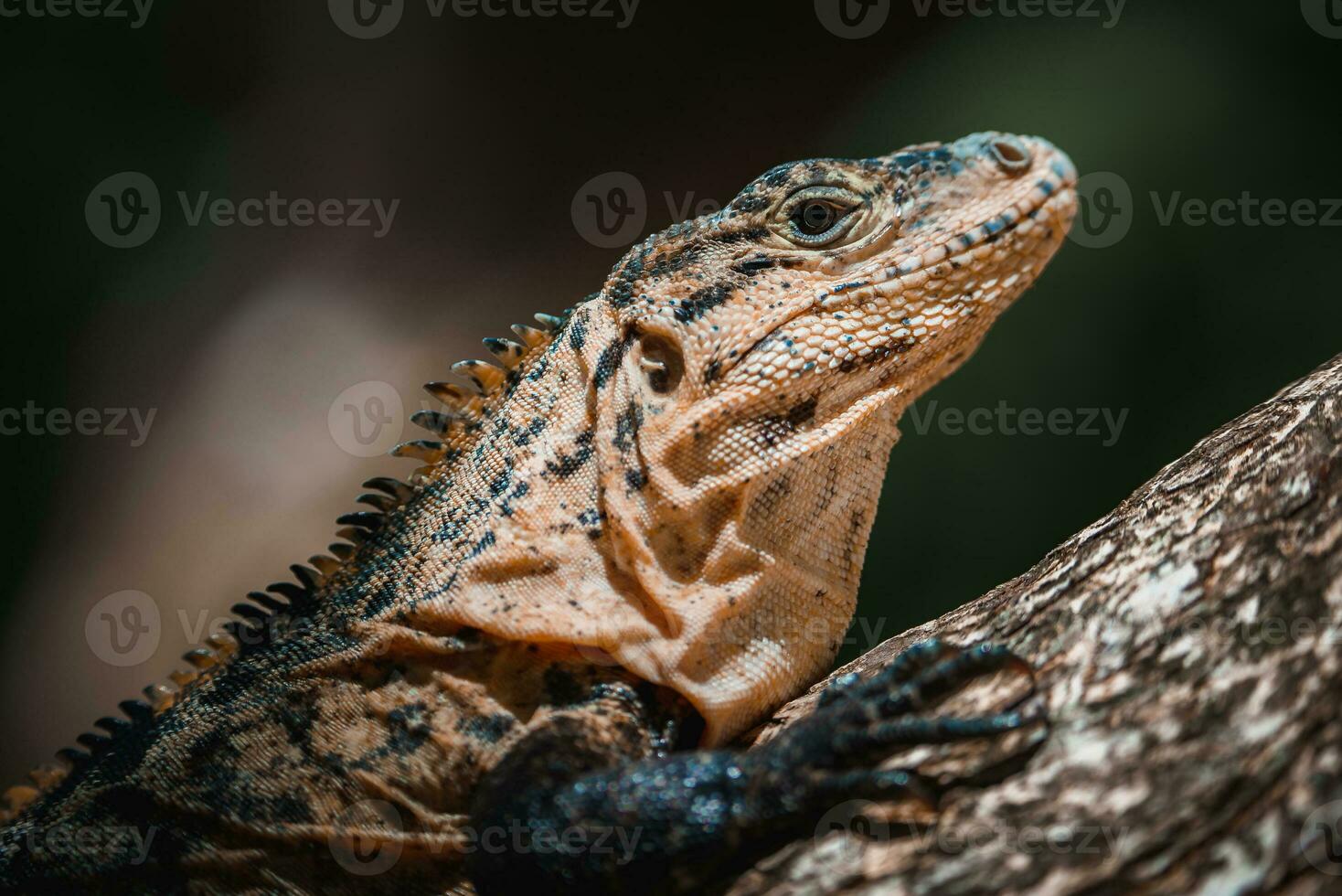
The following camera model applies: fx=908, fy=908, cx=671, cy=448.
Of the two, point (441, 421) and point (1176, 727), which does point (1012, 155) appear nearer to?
point (1176, 727)

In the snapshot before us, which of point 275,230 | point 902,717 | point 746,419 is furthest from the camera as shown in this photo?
point 275,230

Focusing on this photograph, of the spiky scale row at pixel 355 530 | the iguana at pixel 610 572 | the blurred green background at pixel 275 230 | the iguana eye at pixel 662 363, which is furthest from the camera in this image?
the blurred green background at pixel 275 230

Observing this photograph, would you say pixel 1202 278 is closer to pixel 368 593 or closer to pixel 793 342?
pixel 793 342

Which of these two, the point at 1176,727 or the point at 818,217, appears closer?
the point at 1176,727

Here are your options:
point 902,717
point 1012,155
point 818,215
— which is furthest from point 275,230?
point 902,717

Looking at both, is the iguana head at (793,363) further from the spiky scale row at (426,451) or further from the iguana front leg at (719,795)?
the spiky scale row at (426,451)

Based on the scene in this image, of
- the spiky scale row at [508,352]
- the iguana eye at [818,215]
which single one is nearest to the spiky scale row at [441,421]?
the spiky scale row at [508,352]
